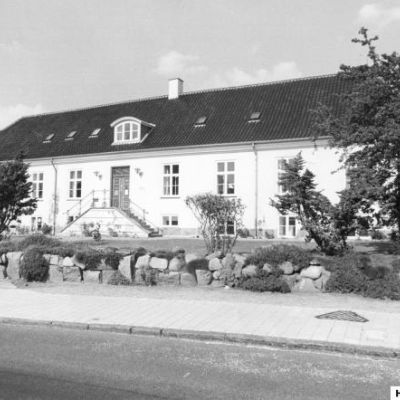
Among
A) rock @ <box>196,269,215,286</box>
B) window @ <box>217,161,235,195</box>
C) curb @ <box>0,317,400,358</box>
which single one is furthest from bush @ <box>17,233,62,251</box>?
window @ <box>217,161,235,195</box>

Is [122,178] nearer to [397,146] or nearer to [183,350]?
[397,146]

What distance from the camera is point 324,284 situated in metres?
10.2

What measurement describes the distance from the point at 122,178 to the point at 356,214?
64.5 ft

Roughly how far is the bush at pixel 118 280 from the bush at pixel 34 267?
2048 millimetres

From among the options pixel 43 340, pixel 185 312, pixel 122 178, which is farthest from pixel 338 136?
pixel 122 178

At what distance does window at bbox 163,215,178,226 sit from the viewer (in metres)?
26.9

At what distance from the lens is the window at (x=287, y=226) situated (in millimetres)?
24050

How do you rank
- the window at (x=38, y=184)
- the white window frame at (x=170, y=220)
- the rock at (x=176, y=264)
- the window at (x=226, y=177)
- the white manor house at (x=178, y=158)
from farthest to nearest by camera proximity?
the window at (x=38, y=184)
the white window frame at (x=170, y=220)
the window at (x=226, y=177)
the white manor house at (x=178, y=158)
the rock at (x=176, y=264)

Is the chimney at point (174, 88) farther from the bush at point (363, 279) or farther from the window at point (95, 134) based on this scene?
the bush at point (363, 279)

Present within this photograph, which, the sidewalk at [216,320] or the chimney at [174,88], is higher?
the chimney at [174,88]

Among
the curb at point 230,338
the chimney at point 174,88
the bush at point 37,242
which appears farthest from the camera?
the chimney at point 174,88

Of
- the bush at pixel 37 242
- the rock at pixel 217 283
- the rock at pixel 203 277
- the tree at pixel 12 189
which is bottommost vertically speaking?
the rock at pixel 217 283

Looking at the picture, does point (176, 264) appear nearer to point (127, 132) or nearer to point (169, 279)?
point (169, 279)

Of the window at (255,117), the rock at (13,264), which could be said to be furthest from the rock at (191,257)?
the window at (255,117)
